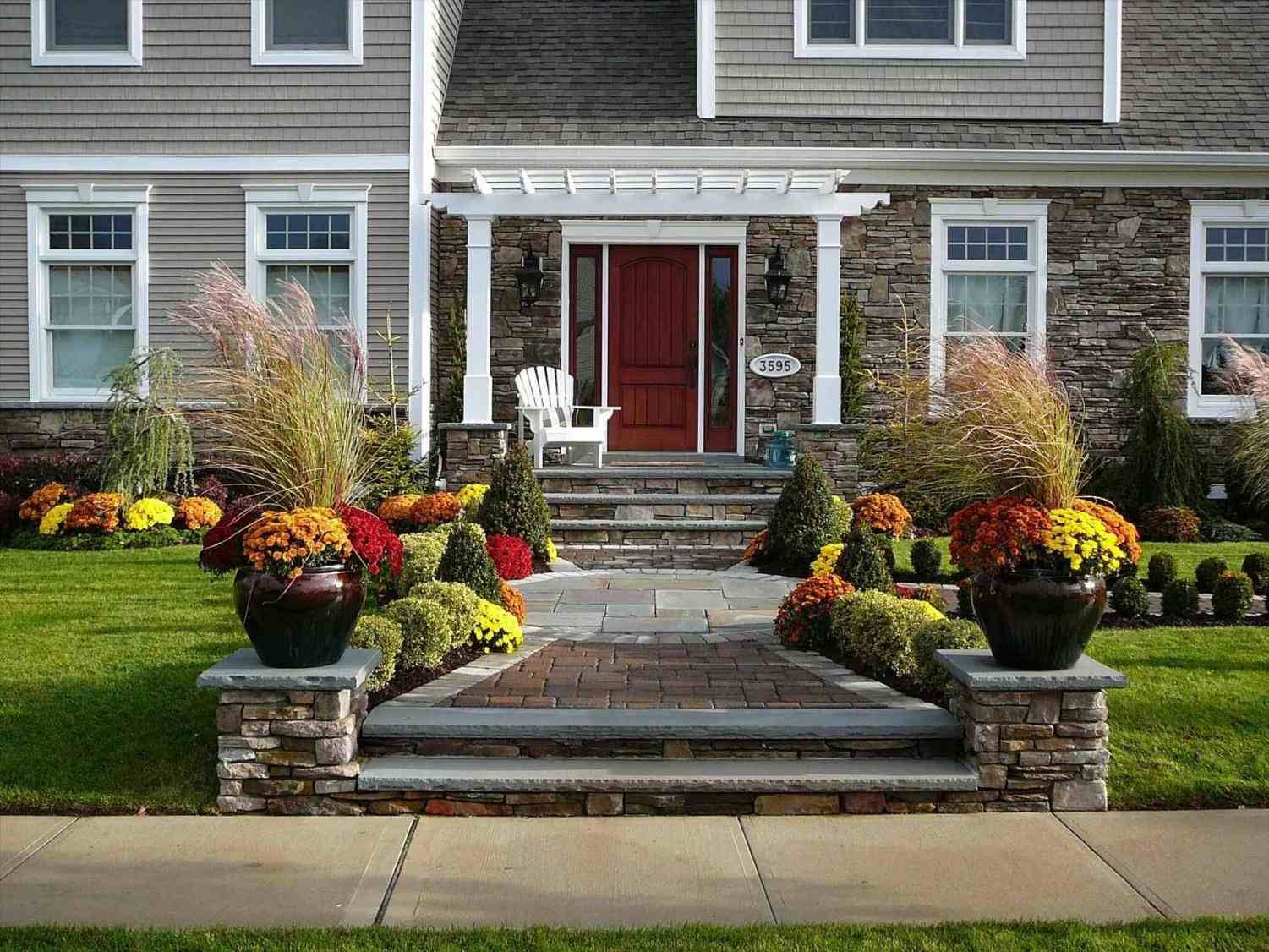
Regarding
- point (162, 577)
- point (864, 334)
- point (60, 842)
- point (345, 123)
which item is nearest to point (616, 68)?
point (345, 123)

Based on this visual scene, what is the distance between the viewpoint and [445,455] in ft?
37.5

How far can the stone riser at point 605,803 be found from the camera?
4.54m

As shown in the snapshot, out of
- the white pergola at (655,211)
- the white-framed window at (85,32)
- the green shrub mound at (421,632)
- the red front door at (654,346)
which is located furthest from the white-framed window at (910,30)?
the green shrub mound at (421,632)

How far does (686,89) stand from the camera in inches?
505

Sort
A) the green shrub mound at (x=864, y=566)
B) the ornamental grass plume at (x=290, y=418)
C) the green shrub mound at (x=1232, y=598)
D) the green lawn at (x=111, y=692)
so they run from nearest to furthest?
the green lawn at (x=111, y=692), the ornamental grass plume at (x=290, y=418), the green shrub mound at (x=864, y=566), the green shrub mound at (x=1232, y=598)

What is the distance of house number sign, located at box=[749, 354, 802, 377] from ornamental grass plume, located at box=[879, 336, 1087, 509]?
3240 millimetres

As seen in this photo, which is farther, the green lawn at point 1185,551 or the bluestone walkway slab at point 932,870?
the green lawn at point 1185,551

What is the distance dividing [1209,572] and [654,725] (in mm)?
4371

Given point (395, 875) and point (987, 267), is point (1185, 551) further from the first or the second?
point (395, 875)

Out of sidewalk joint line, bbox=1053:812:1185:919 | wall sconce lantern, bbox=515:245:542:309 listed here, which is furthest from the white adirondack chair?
sidewalk joint line, bbox=1053:812:1185:919

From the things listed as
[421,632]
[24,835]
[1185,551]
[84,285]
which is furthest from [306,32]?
[24,835]

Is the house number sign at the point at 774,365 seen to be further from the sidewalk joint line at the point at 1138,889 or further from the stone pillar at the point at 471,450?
the sidewalk joint line at the point at 1138,889

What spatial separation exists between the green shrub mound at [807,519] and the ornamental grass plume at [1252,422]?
13.9 feet

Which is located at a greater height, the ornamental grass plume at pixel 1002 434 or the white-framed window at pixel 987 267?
the white-framed window at pixel 987 267
